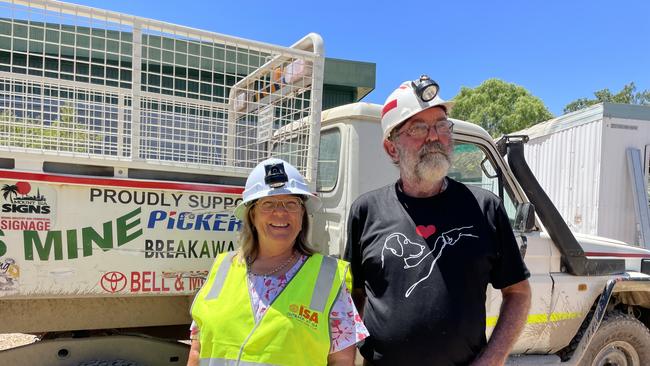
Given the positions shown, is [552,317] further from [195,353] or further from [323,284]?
[195,353]

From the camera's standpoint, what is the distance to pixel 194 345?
1653 mm

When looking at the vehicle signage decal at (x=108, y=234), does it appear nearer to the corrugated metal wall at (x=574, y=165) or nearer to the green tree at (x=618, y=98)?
the corrugated metal wall at (x=574, y=165)

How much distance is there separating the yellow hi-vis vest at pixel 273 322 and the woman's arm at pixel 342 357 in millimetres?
56

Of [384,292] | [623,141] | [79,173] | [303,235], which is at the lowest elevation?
[384,292]

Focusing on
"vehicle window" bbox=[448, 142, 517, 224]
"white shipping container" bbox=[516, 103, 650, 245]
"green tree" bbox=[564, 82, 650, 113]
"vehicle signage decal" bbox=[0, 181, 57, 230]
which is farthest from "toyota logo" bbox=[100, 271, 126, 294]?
"green tree" bbox=[564, 82, 650, 113]

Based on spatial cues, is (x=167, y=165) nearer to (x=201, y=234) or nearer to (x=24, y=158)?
(x=201, y=234)

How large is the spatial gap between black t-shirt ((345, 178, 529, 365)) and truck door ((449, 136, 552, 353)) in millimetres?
1293

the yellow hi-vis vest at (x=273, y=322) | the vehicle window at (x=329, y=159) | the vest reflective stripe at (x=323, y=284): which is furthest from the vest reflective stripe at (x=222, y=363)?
the vehicle window at (x=329, y=159)

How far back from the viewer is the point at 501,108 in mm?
19625

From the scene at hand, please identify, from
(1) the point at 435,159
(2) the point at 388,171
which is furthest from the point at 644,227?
(1) the point at 435,159

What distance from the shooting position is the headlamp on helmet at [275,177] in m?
1.66

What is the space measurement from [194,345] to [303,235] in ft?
1.86

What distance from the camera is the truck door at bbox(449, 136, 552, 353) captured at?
2.94 m

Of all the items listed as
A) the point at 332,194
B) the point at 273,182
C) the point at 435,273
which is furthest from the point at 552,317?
the point at 273,182
